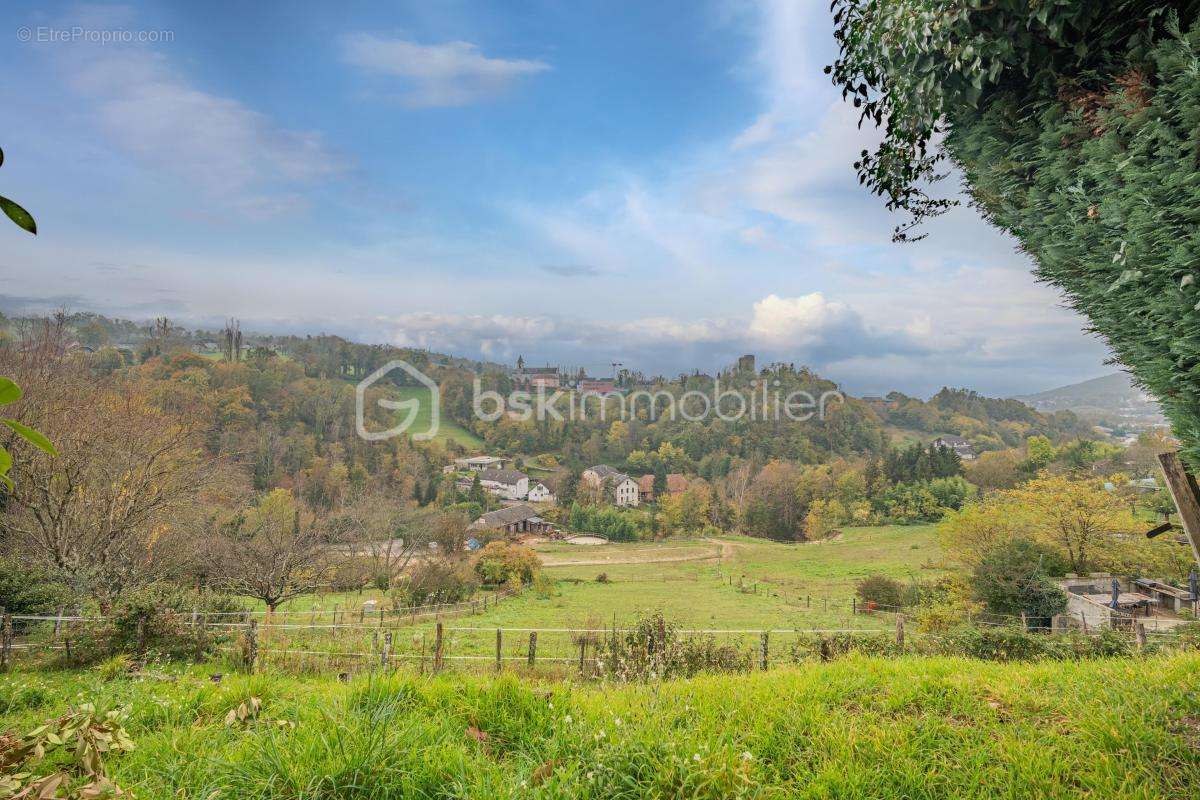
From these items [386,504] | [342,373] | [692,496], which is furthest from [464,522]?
[342,373]

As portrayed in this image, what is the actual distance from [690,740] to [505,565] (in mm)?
32507

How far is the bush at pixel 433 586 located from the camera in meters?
28.1

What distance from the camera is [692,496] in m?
A: 63.4

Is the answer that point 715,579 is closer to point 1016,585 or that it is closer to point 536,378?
point 1016,585

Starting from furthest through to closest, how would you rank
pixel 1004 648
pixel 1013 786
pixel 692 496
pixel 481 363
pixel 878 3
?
pixel 481 363
pixel 692 496
pixel 1004 648
pixel 878 3
pixel 1013 786

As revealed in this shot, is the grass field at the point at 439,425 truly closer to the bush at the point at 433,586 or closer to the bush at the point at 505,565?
the bush at the point at 505,565

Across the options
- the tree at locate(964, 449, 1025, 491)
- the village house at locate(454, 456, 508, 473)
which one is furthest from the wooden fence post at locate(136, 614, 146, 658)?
the village house at locate(454, 456, 508, 473)

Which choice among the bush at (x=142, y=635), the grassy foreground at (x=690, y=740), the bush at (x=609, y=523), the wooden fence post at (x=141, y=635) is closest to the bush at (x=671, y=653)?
the grassy foreground at (x=690, y=740)

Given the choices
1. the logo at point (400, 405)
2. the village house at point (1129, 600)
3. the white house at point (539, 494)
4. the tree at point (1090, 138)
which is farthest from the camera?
the white house at point (539, 494)

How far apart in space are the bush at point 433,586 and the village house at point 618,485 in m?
39.8

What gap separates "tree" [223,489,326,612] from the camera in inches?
759

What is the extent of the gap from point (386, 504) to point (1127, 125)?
36044 millimetres

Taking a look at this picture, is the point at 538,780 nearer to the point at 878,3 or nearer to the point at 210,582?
the point at 878,3

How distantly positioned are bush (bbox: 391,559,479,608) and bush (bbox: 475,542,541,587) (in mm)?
2378
